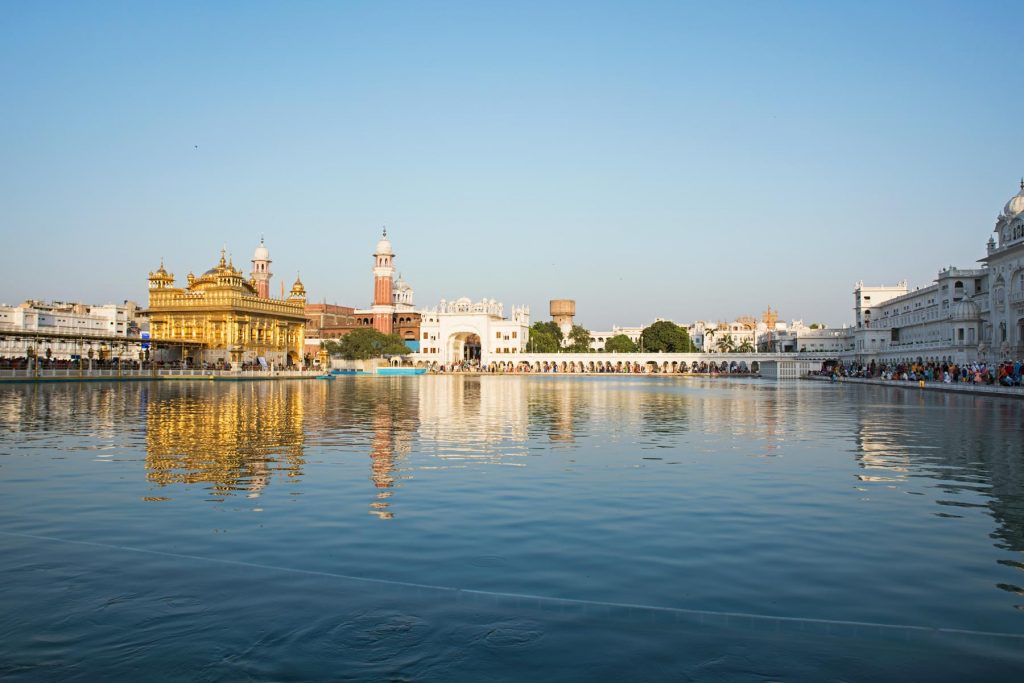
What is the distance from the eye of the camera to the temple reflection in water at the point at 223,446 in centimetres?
1286

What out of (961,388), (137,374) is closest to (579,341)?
(137,374)

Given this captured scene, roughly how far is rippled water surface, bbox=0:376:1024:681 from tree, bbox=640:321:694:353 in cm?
11252

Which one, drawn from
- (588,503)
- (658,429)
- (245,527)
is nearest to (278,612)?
(245,527)

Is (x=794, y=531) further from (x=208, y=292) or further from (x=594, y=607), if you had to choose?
(x=208, y=292)

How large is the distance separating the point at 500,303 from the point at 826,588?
129 m

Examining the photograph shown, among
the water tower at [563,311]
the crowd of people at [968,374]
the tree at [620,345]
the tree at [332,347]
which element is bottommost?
the crowd of people at [968,374]

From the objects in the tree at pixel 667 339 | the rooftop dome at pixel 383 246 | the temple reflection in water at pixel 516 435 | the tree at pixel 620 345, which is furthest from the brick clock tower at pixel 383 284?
the temple reflection in water at pixel 516 435

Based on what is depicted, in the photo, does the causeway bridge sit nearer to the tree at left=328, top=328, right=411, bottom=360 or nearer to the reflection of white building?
the reflection of white building

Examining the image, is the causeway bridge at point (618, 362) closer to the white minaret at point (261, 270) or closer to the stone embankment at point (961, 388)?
the white minaret at point (261, 270)

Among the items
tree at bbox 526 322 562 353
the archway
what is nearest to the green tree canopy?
tree at bbox 526 322 562 353

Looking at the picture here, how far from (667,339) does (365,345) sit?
50.6 m

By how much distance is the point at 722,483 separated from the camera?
1274 cm

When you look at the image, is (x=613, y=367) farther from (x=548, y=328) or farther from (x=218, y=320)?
(x=218, y=320)

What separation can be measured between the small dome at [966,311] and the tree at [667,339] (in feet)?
195
